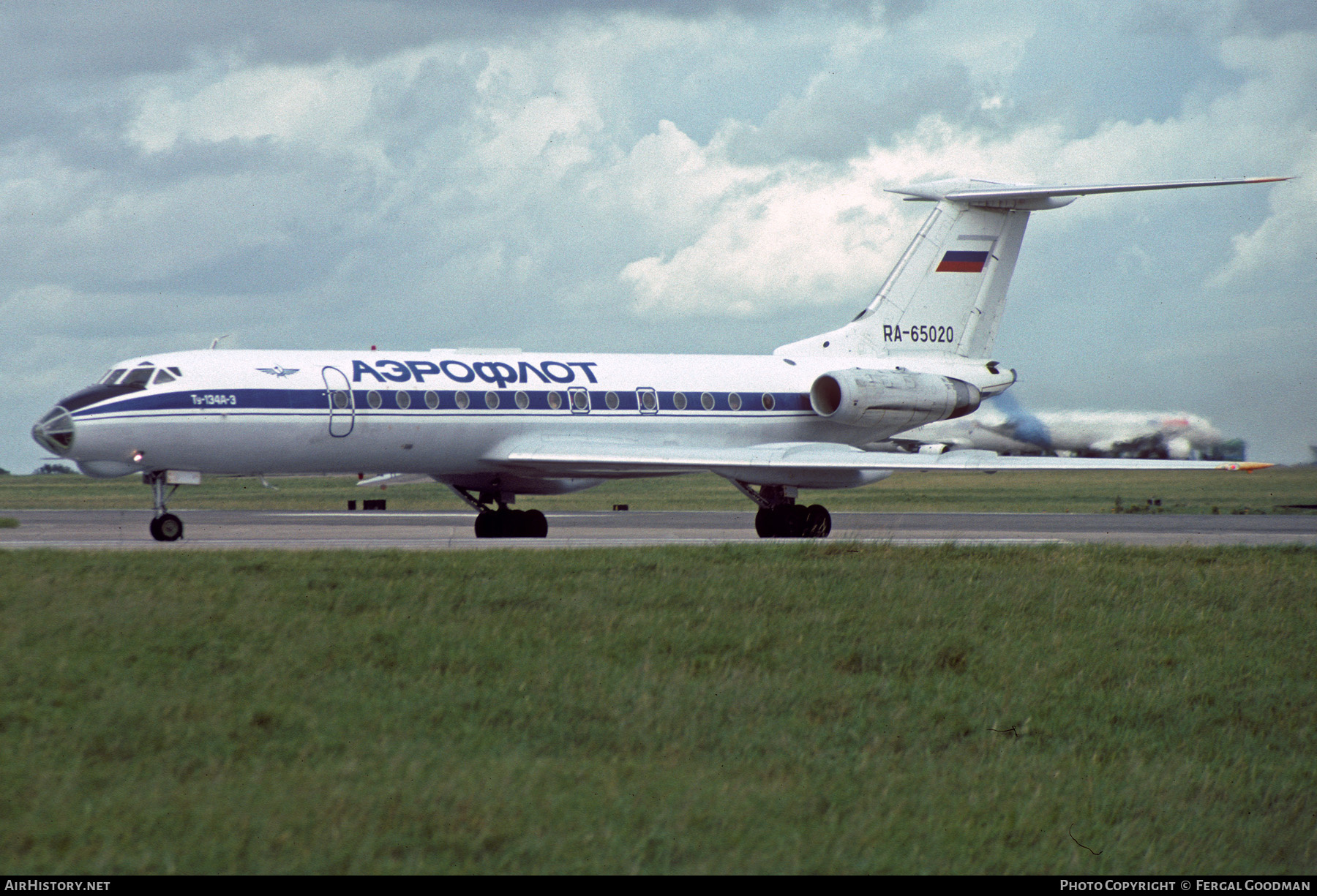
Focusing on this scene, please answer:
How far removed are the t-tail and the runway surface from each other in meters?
4.68

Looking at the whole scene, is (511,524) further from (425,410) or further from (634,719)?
(634,719)

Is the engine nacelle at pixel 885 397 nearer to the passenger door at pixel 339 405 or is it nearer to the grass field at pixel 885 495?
the passenger door at pixel 339 405

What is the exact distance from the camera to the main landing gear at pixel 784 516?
31016 millimetres

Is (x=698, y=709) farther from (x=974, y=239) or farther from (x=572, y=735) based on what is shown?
(x=974, y=239)

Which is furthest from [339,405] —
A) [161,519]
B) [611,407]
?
[611,407]

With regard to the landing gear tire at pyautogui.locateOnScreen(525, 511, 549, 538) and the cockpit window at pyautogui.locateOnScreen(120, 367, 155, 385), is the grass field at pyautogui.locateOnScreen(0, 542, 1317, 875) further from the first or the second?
the landing gear tire at pyautogui.locateOnScreen(525, 511, 549, 538)

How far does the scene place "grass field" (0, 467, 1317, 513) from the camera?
176ft

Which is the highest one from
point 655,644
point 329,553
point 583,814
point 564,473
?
point 564,473

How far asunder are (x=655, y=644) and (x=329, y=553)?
20.4 feet

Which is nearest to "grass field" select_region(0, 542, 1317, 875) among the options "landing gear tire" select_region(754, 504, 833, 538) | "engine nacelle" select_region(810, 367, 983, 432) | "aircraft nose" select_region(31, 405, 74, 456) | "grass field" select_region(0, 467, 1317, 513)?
"aircraft nose" select_region(31, 405, 74, 456)

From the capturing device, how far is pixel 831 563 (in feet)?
63.2

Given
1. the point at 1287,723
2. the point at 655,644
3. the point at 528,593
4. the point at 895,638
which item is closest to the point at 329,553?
the point at 528,593

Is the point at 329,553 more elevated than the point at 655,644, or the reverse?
the point at 329,553

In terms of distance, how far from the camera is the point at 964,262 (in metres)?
35.8
